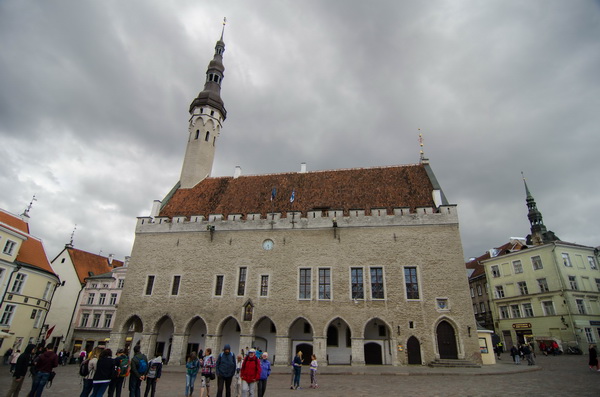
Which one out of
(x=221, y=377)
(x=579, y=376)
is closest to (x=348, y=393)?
(x=221, y=377)

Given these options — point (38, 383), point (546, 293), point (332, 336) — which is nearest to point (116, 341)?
point (332, 336)

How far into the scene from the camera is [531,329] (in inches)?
1189

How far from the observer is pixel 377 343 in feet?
63.9

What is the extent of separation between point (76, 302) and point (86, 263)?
185 inches

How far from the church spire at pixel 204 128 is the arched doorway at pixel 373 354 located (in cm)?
1912

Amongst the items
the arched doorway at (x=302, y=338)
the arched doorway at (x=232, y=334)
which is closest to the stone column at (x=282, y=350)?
the arched doorway at (x=302, y=338)

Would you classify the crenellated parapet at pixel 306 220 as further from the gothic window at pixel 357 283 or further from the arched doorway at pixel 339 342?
the arched doorway at pixel 339 342

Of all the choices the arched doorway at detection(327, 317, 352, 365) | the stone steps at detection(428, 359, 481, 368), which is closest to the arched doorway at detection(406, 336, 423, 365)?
the stone steps at detection(428, 359, 481, 368)

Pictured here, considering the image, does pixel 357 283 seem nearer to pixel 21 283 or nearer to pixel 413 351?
pixel 413 351

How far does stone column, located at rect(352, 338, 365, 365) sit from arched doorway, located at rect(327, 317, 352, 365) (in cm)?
68

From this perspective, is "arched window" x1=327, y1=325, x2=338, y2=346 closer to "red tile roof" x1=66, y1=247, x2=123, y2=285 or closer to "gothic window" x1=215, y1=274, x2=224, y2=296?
"gothic window" x1=215, y1=274, x2=224, y2=296

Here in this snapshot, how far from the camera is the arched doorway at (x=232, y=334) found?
2136cm

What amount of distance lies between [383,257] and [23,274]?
26.2 meters

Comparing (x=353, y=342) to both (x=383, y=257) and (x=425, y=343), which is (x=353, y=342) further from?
(x=383, y=257)
